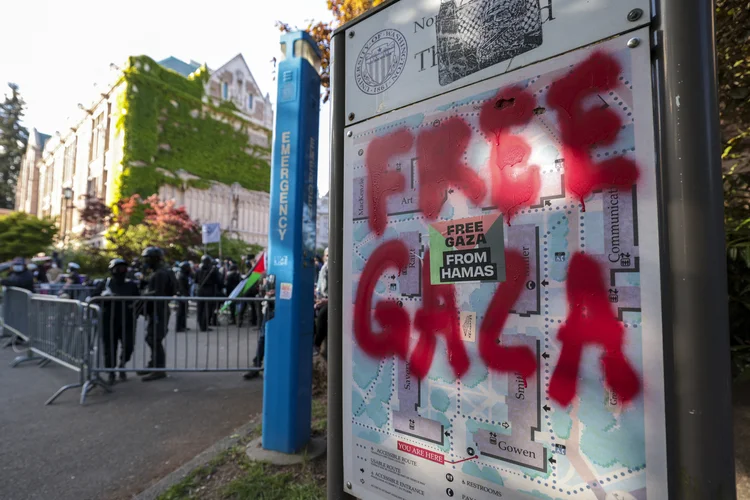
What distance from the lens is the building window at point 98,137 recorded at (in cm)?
2842

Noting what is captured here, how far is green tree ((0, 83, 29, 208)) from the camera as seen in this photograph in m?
51.6

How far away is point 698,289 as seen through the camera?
3.78 feet

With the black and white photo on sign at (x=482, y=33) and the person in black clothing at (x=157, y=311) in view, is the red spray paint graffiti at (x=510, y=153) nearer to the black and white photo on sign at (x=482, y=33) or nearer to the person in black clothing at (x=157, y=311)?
the black and white photo on sign at (x=482, y=33)

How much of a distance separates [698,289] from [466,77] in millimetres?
1101

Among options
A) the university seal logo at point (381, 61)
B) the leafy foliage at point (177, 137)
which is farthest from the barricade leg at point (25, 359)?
the leafy foliage at point (177, 137)

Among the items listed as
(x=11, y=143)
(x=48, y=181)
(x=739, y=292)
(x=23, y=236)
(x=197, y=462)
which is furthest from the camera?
(x=11, y=143)

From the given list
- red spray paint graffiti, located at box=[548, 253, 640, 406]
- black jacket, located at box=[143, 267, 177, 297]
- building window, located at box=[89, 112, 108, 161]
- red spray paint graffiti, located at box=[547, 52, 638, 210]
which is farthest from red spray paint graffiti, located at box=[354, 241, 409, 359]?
building window, located at box=[89, 112, 108, 161]

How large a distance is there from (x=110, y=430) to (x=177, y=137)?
2943 cm

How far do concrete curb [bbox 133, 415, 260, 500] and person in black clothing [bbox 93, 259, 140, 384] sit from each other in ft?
9.93

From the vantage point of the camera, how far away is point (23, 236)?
28328 millimetres

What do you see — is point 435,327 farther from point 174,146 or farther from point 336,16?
point 174,146

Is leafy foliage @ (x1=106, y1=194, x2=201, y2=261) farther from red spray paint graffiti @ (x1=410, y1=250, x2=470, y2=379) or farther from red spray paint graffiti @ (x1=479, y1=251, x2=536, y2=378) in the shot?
red spray paint graffiti @ (x1=479, y1=251, x2=536, y2=378)

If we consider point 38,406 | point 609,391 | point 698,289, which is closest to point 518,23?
point 698,289

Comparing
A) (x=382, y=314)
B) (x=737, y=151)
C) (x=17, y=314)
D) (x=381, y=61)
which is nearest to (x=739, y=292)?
(x=737, y=151)
